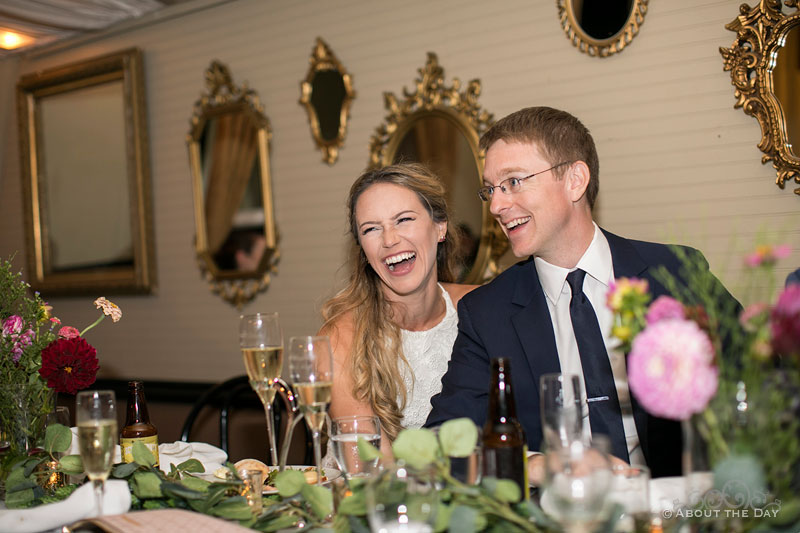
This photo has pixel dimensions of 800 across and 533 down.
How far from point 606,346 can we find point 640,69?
5.51 feet

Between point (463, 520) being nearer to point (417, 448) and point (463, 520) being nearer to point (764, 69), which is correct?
point (417, 448)

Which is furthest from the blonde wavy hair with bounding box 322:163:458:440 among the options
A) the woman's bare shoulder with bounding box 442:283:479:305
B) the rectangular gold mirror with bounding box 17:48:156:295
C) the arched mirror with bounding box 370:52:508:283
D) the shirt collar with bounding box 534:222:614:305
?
the rectangular gold mirror with bounding box 17:48:156:295

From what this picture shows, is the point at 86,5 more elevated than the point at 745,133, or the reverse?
the point at 86,5

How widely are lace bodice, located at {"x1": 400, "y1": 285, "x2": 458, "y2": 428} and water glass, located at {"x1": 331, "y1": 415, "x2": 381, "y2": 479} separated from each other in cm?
116

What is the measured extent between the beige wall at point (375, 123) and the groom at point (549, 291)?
0.38 meters

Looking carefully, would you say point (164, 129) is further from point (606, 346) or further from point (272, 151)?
point (606, 346)

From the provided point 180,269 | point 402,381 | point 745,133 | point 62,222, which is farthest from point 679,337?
point 62,222

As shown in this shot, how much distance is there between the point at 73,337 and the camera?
1.96 metres

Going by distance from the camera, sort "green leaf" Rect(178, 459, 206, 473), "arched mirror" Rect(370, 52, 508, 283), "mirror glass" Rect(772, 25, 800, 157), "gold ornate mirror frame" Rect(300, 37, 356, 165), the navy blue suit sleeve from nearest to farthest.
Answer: "green leaf" Rect(178, 459, 206, 473)
the navy blue suit sleeve
"mirror glass" Rect(772, 25, 800, 157)
"arched mirror" Rect(370, 52, 508, 283)
"gold ornate mirror frame" Rect(300, 37, 356, 165)

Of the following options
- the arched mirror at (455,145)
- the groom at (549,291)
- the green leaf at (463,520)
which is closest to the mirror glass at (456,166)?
the arched mirror at (455,145)

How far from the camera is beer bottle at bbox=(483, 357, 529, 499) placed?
4.30 feet

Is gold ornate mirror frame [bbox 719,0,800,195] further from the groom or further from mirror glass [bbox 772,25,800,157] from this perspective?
the groom

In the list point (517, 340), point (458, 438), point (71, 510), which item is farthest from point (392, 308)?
point (458, 438)

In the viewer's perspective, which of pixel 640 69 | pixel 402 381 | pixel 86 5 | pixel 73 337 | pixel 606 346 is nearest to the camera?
pixel 73 337
